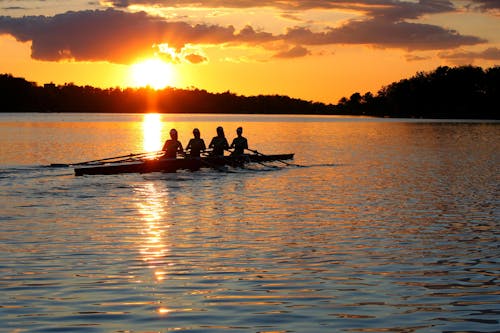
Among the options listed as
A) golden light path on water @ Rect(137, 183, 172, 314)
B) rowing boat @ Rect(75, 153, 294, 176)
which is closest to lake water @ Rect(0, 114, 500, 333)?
golden light path on water @ Rect(137, 183, 172, 314)

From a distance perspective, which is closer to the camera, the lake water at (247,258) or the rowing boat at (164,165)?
the lake water at (247,258)

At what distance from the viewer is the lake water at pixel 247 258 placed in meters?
10.2

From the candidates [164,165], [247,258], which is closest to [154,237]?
[247,258]

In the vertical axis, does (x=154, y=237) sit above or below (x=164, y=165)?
below

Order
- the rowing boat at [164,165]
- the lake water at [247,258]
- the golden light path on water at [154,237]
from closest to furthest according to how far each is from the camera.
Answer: the lake water at [247,258]
the golden light path on water at [154,237]
the rowing boat at [164,165]

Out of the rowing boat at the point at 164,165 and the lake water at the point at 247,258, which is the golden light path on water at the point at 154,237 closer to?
the lake water at the point at 247,258

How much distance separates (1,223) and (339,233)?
8206 millimetres

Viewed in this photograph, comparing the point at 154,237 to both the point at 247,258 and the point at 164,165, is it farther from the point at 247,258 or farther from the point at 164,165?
the point at 164,165

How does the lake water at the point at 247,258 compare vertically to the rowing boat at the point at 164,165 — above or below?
below

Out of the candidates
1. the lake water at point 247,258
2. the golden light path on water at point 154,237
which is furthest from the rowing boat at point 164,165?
the golden light path on water at point 154,237

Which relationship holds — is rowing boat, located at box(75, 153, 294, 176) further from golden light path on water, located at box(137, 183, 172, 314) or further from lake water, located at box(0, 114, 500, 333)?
golden light path on water, located at box(137, 183, 172, 314)

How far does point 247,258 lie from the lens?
14.2 metres

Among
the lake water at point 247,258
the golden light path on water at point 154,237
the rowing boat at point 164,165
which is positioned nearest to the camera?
the lake water at point 247,258

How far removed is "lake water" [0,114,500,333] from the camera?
33.5ft
